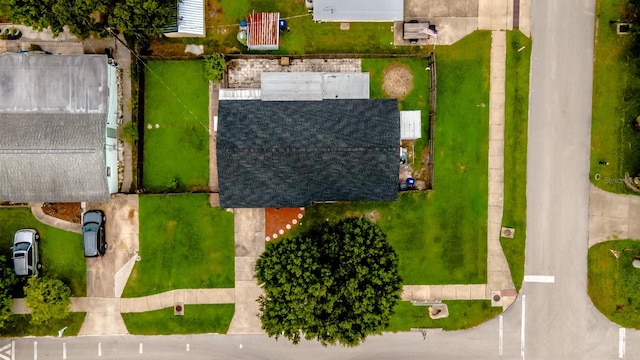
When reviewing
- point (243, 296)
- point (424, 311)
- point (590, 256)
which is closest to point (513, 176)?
point (590, 256)

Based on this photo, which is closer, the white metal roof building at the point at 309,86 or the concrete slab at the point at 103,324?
the white metal roof building at the point at 309,86

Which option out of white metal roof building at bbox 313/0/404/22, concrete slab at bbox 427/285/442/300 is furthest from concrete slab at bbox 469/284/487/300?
white metal roof building at bbox 313/0/404/22

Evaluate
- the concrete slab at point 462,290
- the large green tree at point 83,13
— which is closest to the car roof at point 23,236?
the large green tree at point 83,13

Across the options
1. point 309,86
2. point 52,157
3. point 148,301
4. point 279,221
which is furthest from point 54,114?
point 309,86

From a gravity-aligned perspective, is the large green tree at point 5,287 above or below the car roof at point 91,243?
below

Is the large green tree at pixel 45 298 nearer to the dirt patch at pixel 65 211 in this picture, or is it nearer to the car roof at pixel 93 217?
the dirt patch at pixel 65 211

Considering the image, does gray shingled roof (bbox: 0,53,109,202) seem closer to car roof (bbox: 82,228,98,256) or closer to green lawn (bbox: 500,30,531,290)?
car roof (bbox: 82,228,98,256)
